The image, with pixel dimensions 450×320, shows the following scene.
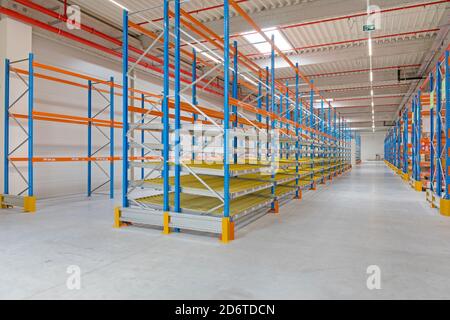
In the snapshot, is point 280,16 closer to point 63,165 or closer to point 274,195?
point 274,195

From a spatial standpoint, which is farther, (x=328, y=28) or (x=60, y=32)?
(x=328, y=28)

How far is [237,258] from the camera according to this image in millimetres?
3770

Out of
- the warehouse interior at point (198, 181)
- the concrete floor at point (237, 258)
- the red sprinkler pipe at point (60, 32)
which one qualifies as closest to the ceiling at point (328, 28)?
the warehouse interior at point (198, 181)

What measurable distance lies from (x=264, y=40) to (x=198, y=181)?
7134 millimetres

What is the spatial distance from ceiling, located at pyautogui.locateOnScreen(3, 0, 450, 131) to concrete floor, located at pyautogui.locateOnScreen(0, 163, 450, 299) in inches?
153

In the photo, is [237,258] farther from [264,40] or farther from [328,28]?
[264,40]

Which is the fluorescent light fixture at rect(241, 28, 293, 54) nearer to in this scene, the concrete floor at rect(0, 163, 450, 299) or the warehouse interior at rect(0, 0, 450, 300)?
the warehouse interior at rect(0, 0, 450, 300)

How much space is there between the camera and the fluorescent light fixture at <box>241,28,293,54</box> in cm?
1040

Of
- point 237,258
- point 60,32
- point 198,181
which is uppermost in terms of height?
point 60,32

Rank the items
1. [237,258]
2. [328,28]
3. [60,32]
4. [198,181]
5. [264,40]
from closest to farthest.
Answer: [237,258]
[198,181]
[60,32]
[328,28]
[264,40]

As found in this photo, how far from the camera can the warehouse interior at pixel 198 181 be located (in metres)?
3.21

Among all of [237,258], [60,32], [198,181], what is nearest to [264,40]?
[60,32]
